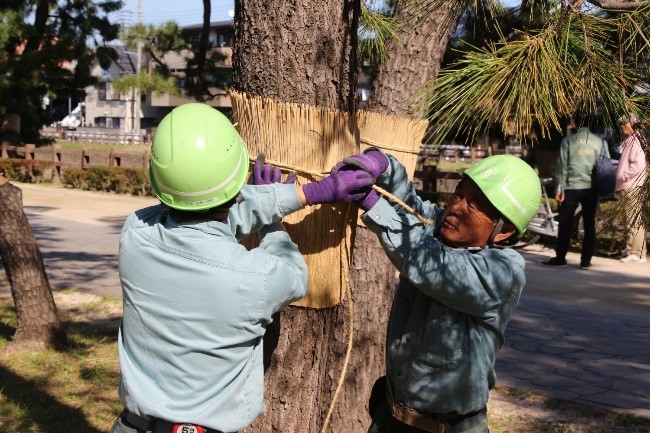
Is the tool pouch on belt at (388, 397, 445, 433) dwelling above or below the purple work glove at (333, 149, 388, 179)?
below

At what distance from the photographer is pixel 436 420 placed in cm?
275

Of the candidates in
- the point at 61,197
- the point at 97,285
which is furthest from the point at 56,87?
the point at 97,285

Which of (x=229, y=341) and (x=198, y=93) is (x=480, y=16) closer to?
(x=229, y=341)

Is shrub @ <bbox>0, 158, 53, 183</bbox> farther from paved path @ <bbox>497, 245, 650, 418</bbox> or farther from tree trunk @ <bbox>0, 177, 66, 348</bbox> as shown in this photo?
tree trunk @ <bbox>0, 177, 66, 348</bbox>

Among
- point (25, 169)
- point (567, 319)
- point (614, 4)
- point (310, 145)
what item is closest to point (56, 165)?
point (25, 169)

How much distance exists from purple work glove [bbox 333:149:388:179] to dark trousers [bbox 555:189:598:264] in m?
7.66

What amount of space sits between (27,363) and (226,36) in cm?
4801

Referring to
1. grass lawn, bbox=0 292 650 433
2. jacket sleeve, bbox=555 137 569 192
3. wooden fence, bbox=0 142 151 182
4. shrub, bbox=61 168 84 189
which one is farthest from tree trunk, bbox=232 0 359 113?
wooden fence, bbox=0 142 151 182

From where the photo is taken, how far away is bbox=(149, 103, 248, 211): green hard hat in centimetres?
229

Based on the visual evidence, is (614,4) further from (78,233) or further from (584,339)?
(78,233)

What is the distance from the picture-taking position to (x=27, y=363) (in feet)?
19.2

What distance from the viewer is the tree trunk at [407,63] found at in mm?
4426

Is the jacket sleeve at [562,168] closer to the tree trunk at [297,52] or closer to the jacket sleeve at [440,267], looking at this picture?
the tree trunk at [297,52]

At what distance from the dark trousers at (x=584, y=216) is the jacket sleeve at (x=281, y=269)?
311 inches
